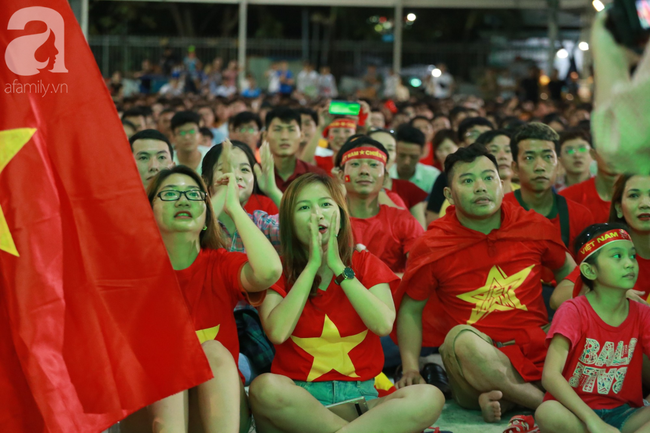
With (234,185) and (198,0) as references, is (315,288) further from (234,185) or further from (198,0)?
(198,0)

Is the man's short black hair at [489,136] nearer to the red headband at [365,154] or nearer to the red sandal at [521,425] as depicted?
the red headband at [365,154]

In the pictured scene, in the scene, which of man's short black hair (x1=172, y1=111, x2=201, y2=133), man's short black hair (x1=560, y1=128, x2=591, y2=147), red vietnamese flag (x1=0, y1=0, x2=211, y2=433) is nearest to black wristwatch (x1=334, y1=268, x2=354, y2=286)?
red vietnamese flag (x1=0, y1=0, x2=211, y2=433)

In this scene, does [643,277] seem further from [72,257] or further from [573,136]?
[72,257]

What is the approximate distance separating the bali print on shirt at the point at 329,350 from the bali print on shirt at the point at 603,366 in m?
0.94

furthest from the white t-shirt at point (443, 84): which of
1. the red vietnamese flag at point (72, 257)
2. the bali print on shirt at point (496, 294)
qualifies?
the red vietnamese flag at point (72, 257)

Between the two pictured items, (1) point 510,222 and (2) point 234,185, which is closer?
(2) point 234,185

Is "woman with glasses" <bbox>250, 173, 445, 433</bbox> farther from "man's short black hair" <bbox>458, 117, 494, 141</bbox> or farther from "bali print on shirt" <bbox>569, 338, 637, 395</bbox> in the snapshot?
"man's short black hair" <bbox>458, 117, 494, 141</bbox>

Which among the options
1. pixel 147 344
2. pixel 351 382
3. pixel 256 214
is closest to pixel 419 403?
pixel 351 382

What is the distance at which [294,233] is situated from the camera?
11.8 ft

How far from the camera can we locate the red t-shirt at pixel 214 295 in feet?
11.2

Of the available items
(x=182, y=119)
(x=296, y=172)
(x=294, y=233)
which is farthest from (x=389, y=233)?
(x=182, y=119)

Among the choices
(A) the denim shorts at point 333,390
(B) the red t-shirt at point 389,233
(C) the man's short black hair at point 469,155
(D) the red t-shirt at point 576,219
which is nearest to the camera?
(A) the denim shorts at point 333,390

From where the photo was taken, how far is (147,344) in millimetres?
2863

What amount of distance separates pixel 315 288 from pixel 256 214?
0.89 m
